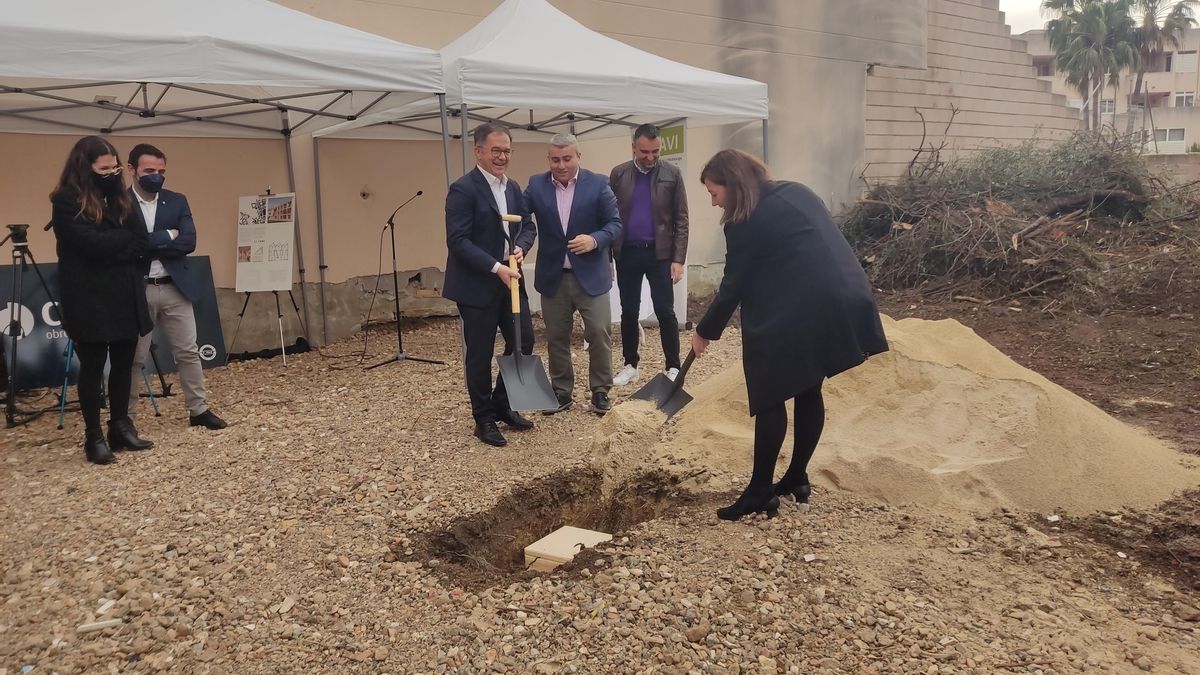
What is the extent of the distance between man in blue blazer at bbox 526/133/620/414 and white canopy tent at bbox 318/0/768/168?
632mm

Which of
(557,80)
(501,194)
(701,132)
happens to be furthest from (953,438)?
(701,132)

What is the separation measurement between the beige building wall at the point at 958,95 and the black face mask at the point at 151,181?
30.3 feet

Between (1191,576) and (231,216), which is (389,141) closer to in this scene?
(231,216)

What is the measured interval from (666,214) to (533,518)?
241 cm

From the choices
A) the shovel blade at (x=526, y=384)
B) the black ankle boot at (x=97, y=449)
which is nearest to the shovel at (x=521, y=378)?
the shovel blade at (x=526, y=384)

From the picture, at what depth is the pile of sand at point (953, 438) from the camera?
346 centimetres

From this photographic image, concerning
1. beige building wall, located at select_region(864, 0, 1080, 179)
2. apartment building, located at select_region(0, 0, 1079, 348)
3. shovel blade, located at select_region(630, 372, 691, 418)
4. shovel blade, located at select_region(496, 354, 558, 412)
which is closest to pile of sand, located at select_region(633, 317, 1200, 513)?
shovel blade, located at select_region(630, 372, 691, 418)

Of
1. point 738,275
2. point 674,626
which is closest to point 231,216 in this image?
point 738,275

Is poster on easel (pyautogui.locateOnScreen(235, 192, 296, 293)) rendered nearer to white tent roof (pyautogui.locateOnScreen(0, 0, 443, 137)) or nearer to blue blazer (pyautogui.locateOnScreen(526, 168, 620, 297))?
white tent roof (pyautogui.locateOnScreen(0, 0, 443, 137))

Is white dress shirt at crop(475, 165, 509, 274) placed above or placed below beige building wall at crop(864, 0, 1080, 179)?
below

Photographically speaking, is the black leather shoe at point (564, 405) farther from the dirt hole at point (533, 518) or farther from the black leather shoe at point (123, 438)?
the black leather shoe at point (123, 438)

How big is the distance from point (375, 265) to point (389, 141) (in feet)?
3.57

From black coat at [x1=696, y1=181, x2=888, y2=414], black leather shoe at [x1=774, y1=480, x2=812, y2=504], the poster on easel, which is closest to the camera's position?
black coat at [x1=696, y1=181, x2=888, y2=414]

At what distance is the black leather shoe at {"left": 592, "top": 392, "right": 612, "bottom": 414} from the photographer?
487 centimetres
